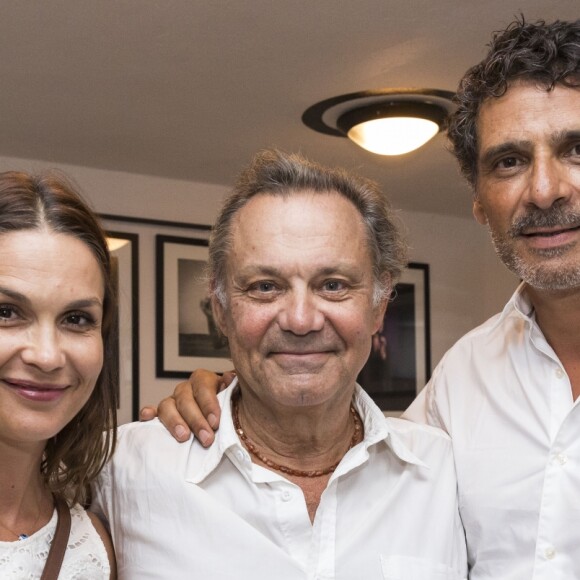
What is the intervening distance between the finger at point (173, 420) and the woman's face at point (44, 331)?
296 mm

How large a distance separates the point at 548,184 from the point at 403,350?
463 centimetres

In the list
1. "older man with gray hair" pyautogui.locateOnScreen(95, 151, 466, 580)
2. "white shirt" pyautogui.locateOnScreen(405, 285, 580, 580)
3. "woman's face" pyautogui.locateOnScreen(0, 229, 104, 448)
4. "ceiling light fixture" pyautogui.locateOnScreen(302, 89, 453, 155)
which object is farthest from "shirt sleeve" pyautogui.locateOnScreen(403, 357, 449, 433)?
"ceiling light fixture" pyautogui.locateOnScreen(302, 89, 453, 155)

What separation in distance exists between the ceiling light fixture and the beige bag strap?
9.23 feet

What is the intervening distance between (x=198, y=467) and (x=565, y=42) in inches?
48.2

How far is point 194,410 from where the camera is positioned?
203cm

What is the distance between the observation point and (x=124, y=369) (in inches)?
212

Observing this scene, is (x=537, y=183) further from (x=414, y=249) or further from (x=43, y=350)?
(x=414, y=249)

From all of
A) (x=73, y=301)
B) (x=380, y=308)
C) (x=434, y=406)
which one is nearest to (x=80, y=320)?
(x=73, y=301)

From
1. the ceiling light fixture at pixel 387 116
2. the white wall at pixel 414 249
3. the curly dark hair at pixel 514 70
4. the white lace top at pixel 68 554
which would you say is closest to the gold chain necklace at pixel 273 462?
the white lace top at pixel 68 554

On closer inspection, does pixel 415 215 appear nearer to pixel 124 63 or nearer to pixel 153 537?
pixel 124 63

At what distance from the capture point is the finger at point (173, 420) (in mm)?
1979

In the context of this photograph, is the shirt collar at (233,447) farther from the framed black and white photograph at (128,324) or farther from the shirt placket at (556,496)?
the framed black and white photograph at (128,324)

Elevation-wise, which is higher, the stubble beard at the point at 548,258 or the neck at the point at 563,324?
the stubble beard at the point at 548,258

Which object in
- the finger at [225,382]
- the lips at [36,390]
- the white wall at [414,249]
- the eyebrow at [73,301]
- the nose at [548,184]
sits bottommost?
the lips at [36,390]
